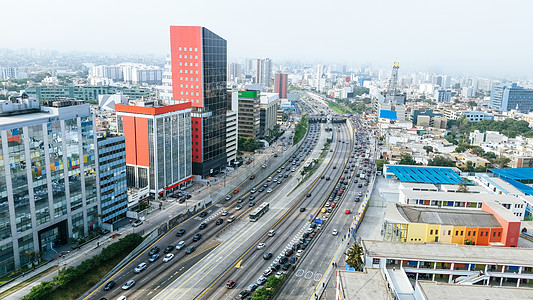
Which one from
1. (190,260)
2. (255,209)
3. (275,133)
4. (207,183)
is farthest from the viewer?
(275,133)

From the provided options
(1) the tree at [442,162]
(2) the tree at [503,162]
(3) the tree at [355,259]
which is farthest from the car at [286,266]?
(2) the tree at [503,162]

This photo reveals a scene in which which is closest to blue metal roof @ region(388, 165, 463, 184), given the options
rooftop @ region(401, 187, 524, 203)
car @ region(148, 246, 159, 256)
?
rooftop @ region(401, 187, 524, 203)

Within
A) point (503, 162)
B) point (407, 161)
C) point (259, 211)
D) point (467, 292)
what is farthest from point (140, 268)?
point (503, 162)

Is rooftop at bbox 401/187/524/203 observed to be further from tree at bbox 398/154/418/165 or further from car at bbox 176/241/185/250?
car at bbox 176/241/185/250

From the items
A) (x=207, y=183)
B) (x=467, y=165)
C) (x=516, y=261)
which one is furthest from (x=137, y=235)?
(x=467, y=165)

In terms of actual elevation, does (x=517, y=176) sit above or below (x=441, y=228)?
below

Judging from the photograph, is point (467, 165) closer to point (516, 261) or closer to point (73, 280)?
point (516, 261)

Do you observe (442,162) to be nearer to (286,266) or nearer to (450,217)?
(450,217)
